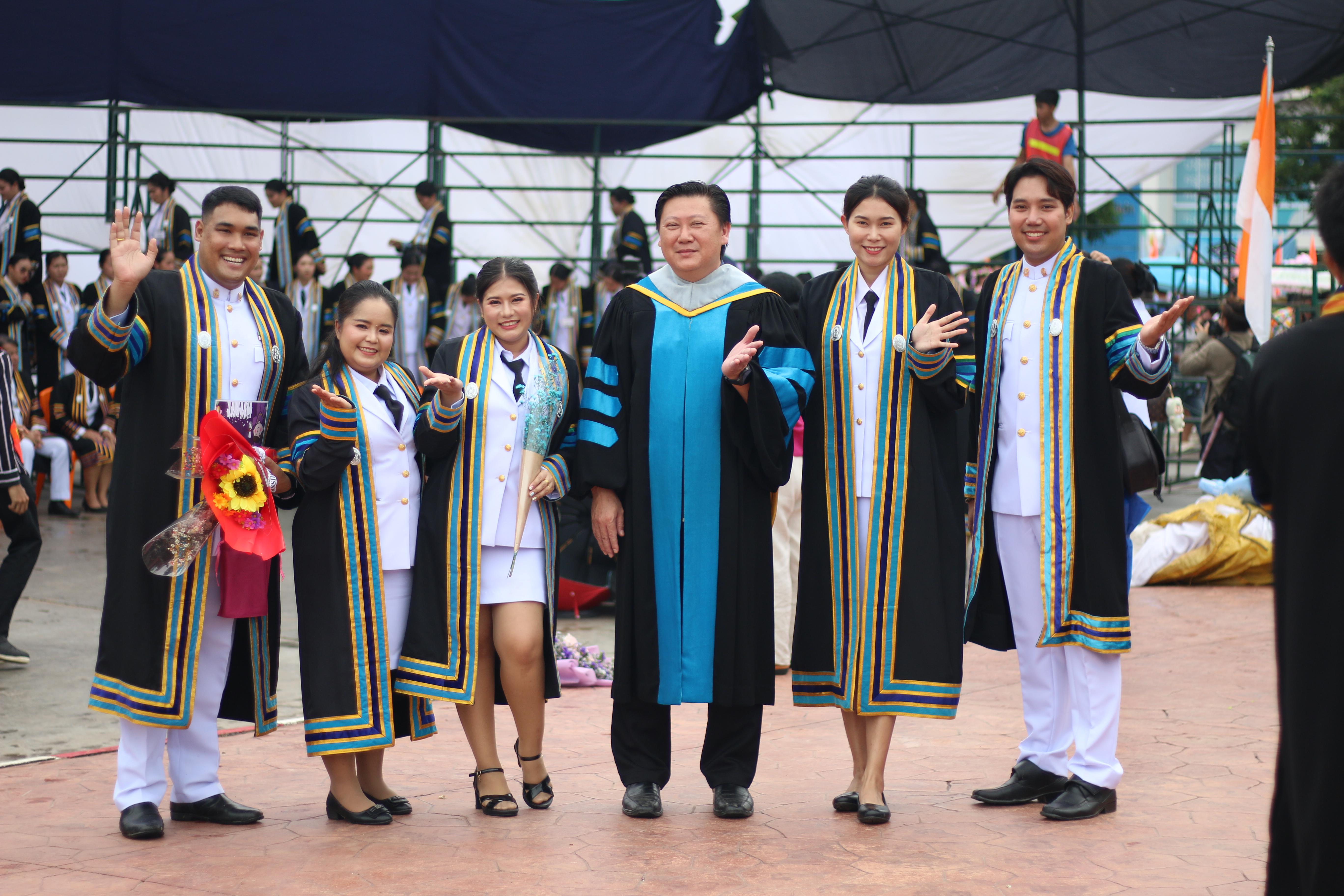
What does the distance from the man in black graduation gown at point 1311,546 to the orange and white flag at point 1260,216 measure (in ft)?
20.6

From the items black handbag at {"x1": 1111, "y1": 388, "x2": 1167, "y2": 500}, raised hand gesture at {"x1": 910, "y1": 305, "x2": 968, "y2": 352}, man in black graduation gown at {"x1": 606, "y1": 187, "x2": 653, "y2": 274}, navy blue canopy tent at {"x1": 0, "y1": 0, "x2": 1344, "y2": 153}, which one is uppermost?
navy blue canopy tent at {"x1": 0, "y1": 0, "x2": 1344, "y2": 153}

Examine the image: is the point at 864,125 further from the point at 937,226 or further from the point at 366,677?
the point at 366,677

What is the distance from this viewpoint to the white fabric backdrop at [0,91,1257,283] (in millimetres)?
15250

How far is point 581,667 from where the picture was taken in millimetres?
6793

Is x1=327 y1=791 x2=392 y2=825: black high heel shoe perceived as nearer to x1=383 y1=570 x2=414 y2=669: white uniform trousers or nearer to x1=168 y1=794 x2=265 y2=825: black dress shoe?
x1=168 y1=794 x2=265 y2=825: black dress shoe

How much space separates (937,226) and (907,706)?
10894 mm

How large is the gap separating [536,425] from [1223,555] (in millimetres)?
6274

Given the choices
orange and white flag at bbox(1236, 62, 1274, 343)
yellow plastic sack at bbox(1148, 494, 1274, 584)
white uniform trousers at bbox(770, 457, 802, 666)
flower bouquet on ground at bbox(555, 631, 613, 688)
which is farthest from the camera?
yellow plastic sack at bbox(1148, 494, 1274, 584)

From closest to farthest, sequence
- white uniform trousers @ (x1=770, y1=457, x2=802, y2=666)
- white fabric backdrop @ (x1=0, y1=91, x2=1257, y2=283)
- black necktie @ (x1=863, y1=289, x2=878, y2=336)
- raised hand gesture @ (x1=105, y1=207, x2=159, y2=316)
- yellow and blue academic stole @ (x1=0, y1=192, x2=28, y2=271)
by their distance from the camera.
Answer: raised hand gesture @ (x1=105, y1=207, x2=159, y2=316), black necktie @ (x1=863, y1=289, x2=878, y2=336), white uniform trousers @ (x1=770, y1=457, x2=802, y2=666), yellow and blue academic stole @ (x1=0, y1=192, x2=28, y2=271), white fabric backdrop @ (x1=0, y1=91, x2=1257, y2=283)

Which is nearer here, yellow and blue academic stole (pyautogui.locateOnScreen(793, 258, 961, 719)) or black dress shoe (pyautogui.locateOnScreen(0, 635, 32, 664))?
yellow and blue academic stole (pyautogui.locateOnScreen(793, 258, 961, 719))

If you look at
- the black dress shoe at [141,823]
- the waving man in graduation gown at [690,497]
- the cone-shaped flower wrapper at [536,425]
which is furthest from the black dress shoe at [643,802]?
the black dress shoe at [141,823]

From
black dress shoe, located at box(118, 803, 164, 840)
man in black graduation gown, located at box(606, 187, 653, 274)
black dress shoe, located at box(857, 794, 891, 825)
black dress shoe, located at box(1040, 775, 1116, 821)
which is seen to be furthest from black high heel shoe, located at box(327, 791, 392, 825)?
man in black graduation gown, located at box(606, 187, 653, 274)

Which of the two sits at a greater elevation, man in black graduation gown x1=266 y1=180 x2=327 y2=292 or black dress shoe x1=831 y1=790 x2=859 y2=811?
man in black graduation gown x1=266 y1=180 x2=327 y2=292

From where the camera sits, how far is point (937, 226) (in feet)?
48.6
